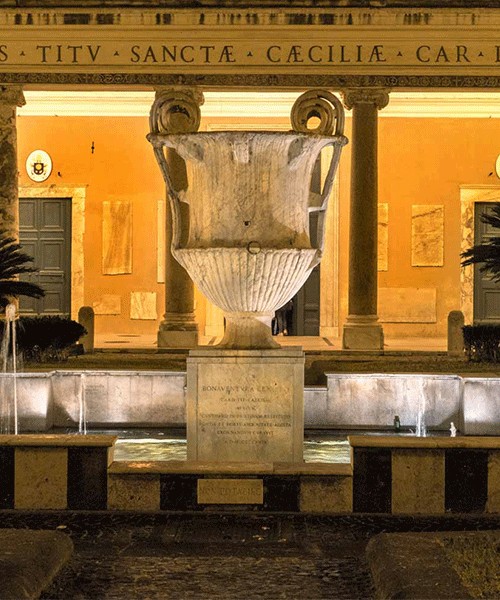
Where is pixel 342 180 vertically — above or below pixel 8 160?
above

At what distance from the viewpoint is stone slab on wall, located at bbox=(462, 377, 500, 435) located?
10.9 metres


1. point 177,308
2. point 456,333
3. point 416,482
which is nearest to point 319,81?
point 177,308

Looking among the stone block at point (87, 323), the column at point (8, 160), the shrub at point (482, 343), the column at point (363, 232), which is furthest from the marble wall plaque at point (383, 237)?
the column at point (8, 160)

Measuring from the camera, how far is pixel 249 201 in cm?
802

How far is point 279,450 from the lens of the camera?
8.09 m

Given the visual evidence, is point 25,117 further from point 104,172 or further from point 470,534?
point 470,534

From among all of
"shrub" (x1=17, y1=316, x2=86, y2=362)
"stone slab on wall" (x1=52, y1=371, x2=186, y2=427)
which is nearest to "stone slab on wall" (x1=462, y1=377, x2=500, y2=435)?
"stone slab on wall" (x1=52, y1=371, x2=186, y2=427)

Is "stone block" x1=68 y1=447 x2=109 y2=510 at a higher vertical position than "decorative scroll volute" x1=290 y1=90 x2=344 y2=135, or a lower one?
lower

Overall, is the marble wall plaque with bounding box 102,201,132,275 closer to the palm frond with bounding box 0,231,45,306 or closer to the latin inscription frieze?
the latin inscription frieze

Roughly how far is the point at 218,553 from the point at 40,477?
1.49m

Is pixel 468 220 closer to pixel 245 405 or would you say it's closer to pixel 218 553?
pixel 245 405

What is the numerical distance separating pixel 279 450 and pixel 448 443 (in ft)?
4.92

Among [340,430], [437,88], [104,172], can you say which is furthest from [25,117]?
[340,430]

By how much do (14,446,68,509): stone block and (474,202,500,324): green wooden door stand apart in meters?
14.1
